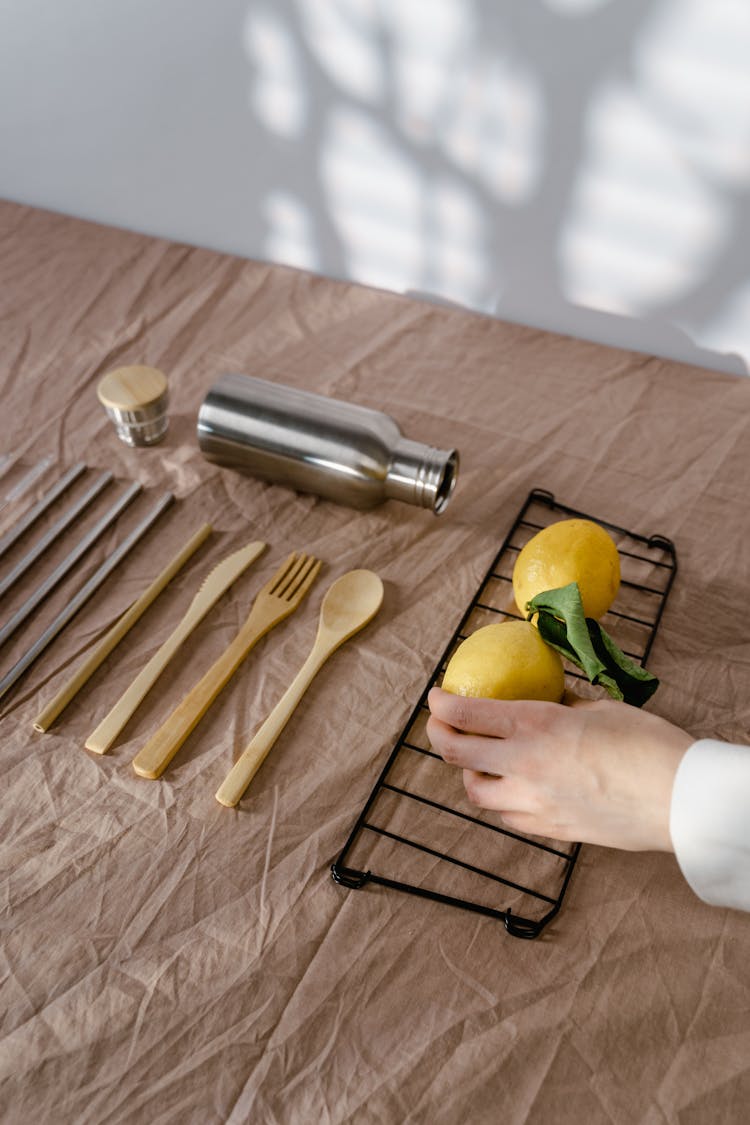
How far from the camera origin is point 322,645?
2.45 feet

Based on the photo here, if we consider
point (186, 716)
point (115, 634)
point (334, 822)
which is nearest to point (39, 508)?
point (115, 634)

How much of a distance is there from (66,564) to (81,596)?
0.14ft

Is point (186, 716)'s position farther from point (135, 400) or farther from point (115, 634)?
point (135, 400)

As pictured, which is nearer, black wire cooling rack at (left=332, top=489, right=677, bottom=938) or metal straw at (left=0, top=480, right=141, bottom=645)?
black wire cooling rack at (left=332, top=489, right=677, bottom=938)

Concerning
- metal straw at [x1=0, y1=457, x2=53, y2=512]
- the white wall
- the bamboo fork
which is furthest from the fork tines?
the white wall

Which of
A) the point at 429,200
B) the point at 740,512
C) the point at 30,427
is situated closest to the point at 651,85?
the point at 429,200

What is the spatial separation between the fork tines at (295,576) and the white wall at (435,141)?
1.50 feet

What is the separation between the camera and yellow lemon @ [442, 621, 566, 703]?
0.62m

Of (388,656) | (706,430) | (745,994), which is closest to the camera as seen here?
(745,994)

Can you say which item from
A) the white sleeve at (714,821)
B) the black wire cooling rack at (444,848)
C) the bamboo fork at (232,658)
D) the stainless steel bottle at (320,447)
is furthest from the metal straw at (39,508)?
the white sleeve at (714,821)

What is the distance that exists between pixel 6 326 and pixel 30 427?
19 centimetres

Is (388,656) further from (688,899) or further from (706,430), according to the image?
(706,430)

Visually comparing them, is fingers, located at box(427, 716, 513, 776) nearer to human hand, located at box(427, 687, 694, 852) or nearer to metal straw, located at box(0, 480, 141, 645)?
human hand, located at box(427, 687, 694, 852)

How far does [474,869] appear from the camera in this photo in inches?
24.3
